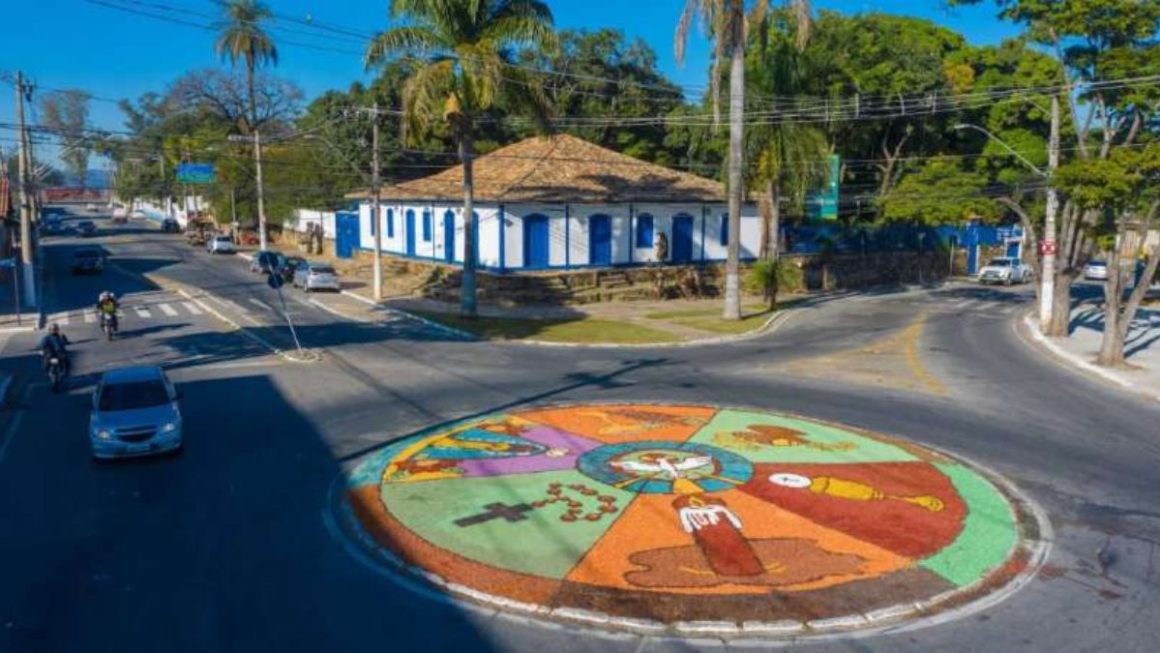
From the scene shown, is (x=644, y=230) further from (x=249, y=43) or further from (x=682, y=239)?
(x=249, y=43)

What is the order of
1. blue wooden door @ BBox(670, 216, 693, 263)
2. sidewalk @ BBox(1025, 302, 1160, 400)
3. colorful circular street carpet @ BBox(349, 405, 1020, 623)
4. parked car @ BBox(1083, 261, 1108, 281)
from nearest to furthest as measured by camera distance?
colorful circular street carpet @ BBox(349, 405, 1020, 623)
sidewalk @ BBox(1025, 302, 1160, 400)
blue wooden door @ BBox(670, 216, 693, 263)
parked car @ BBox(1083, 261, 1108, 281)

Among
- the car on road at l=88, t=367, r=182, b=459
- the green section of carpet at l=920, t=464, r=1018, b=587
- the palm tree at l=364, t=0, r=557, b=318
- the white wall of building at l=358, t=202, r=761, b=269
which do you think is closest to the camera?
the green section of carpet at l=920, t=464, r=1018, b=587

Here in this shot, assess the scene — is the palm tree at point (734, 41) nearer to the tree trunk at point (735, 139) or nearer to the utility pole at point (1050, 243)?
the tree trunk at point (735, 139)

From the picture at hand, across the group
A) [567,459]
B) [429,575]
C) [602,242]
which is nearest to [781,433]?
[567,459]

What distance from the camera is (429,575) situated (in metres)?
11.2

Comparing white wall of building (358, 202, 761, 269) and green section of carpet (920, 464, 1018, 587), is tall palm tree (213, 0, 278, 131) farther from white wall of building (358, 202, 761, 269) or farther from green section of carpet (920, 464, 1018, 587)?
green section of carpet (920, 464, 1018, 587)

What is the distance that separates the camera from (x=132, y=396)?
1661cm

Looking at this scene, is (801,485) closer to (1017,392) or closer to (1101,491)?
(1101,491)

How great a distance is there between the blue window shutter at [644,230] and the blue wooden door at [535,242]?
18.5ft

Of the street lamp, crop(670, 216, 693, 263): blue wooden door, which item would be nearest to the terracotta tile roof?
crop(670, 216, 693, 263): blue wooden door

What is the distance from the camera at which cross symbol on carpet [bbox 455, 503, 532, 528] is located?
43.0 feet

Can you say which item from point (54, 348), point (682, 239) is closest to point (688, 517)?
point (54, 348)

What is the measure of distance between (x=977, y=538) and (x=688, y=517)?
13.7ft

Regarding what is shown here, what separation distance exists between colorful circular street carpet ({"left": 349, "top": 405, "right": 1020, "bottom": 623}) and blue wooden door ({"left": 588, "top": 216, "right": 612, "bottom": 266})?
1014 inches
